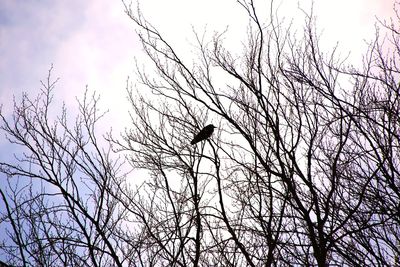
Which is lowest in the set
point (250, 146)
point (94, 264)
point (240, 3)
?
point (94, 264)

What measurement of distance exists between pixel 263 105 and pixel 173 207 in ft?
4.92

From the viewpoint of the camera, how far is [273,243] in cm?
289

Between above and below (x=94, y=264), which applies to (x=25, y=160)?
above

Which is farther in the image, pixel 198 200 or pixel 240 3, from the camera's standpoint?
pixel 198 200

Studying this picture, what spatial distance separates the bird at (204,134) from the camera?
395 cm

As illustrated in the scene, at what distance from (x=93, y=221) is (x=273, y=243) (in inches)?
76.6

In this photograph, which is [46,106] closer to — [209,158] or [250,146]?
[209,158]

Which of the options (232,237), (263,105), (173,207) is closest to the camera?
(232,237)

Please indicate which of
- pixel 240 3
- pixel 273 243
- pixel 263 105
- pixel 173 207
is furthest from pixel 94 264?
pixel 240 3

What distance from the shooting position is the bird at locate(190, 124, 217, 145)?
3.95 m

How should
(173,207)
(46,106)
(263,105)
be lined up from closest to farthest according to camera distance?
(263,105) → (173,207) → (46,106)

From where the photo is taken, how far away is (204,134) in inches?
156

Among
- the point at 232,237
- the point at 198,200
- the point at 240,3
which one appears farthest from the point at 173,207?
the point at 240,3

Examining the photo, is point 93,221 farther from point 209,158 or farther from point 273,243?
point 273,243
